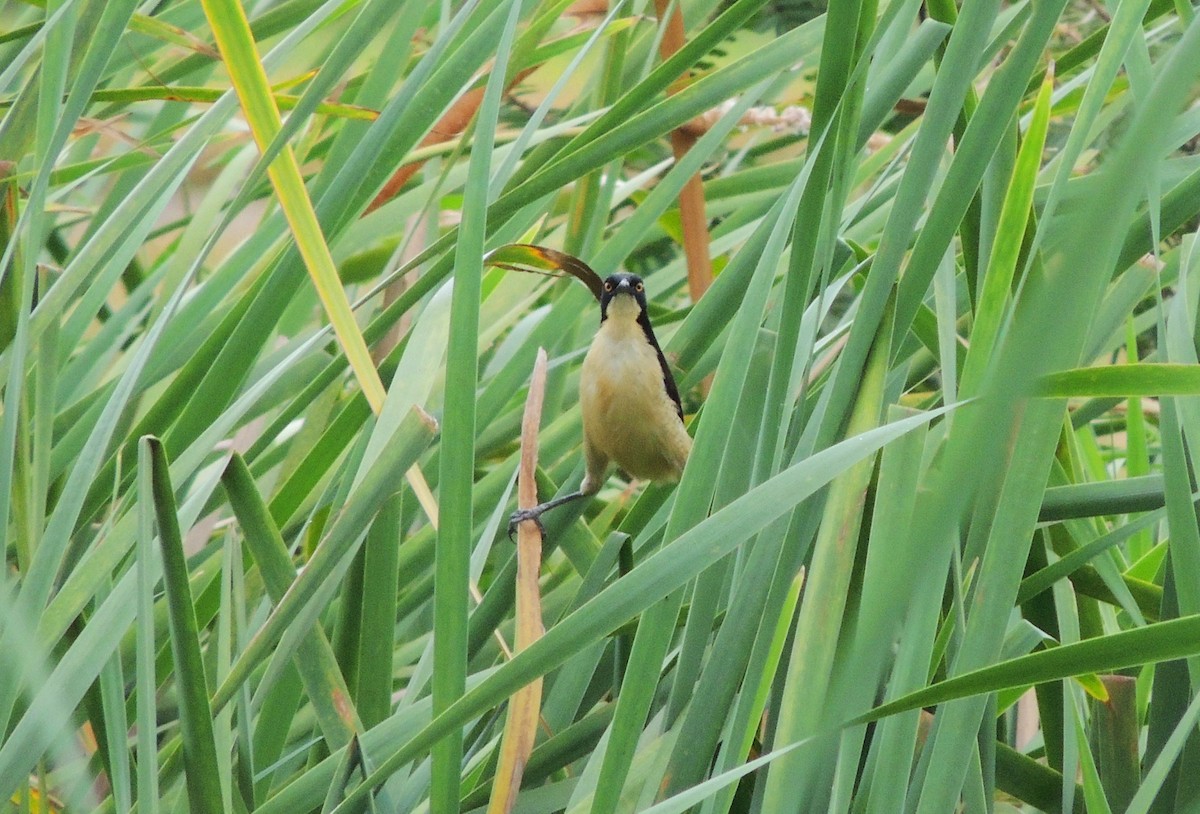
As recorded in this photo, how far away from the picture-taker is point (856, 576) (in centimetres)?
81

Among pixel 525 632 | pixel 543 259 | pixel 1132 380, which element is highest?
pixel 543 259

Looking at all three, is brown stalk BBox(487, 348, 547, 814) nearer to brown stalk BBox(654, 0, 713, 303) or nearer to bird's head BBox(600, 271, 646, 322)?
brown stalk BBox(654, 0, 713, 303)

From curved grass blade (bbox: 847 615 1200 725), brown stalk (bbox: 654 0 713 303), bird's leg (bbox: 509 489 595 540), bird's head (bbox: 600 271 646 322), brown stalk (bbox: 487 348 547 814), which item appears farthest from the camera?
bird's head (bbox: 600 271 646 322)

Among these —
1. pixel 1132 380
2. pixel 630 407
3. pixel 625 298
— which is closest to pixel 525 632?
pixel 1132 380

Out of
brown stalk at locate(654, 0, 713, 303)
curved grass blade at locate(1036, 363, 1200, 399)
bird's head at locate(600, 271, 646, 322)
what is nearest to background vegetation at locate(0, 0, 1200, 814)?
curved grass blade at locate(1036, 363, 1200, 399)

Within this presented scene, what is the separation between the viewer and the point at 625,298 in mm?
1727

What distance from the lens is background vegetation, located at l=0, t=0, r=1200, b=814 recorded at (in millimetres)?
691

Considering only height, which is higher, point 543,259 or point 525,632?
point 543,259

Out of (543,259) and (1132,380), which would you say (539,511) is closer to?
(543,259)

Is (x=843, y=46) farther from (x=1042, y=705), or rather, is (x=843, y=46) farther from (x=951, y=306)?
(x=1042, y=705)

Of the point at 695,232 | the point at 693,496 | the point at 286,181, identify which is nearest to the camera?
the point at 693,496

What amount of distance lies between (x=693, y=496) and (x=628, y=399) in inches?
31.6

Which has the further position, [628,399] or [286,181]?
[628,399]

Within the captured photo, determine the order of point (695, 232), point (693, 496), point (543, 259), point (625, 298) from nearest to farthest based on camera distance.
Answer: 1. point (693, 496)
2. point (543, 259)
3. point (695, 232)
4. point (625, 298)
